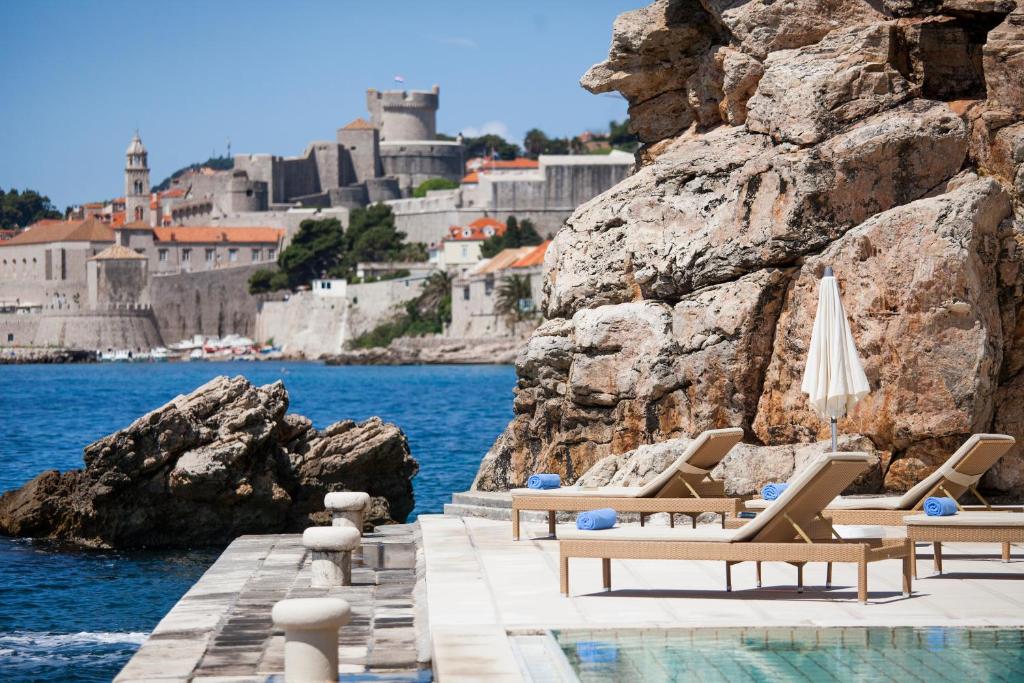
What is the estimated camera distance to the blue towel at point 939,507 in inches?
282

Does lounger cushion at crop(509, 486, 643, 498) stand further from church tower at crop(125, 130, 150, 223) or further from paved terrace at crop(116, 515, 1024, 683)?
church tower at crop(125, 130, 150, 223)

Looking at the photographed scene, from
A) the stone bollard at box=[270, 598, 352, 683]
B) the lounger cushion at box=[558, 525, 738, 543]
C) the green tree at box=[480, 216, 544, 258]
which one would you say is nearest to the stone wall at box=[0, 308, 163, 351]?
the green tree at box=[480, 216, 544, 258]

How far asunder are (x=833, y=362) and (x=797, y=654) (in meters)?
3.04

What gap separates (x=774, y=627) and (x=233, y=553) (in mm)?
3923

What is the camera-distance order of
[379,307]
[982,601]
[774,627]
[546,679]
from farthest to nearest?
[379,307]
[982,601]
[774,627]
[546,679]

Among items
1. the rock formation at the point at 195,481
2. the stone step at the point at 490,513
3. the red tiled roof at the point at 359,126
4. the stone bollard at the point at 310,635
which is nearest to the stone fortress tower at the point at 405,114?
the red tiled roof at the point at 359,126

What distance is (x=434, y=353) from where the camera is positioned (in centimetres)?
8494

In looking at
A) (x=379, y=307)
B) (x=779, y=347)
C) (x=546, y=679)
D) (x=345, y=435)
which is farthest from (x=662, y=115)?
(x=379, y=307)

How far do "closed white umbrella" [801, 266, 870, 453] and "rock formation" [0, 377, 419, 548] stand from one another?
5.76m

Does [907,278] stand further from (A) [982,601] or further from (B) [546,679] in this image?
(B) [546,679]

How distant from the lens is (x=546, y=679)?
5.25m

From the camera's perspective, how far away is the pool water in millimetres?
5266

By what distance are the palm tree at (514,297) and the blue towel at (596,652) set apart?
70.3 meters

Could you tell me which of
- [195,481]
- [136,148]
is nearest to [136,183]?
[136,148]
